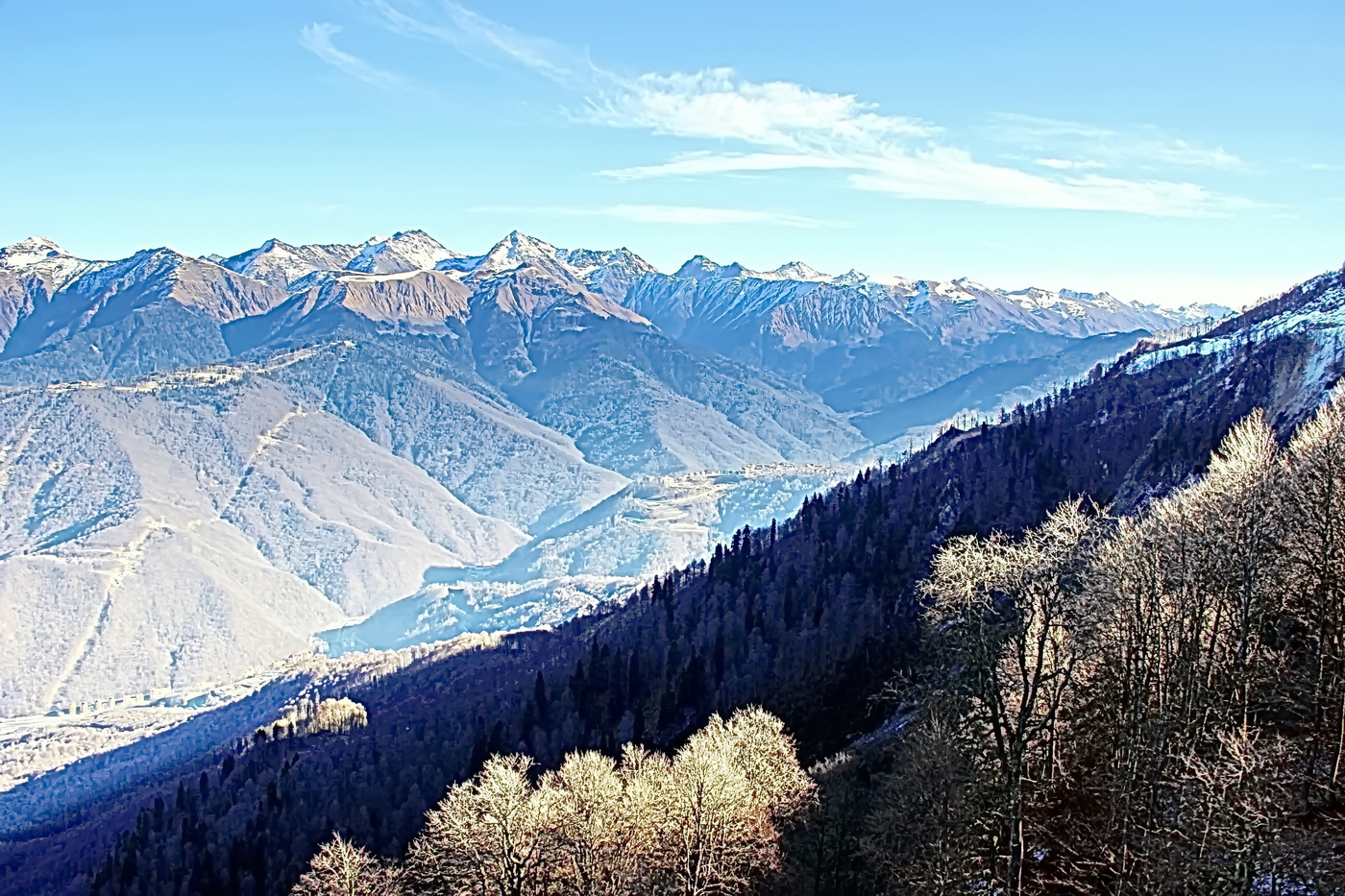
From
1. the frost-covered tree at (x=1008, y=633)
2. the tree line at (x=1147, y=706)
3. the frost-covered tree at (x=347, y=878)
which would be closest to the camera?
the frost-covered tree at (x=1008, y=633)

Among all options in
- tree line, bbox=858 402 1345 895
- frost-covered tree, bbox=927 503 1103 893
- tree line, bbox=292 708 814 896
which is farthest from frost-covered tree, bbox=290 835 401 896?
frost-covered tree, bbox=927 503 1103 893

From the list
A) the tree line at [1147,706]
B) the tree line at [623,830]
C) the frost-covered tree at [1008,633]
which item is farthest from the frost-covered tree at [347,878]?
the frost-covered tree at [1008,633]

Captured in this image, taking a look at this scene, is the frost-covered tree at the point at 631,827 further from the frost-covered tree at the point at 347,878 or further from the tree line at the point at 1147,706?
the tree line at the point at 1147,706

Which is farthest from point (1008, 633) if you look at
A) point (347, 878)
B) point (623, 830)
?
point (347, 878)

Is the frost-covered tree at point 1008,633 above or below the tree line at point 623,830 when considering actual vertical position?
above

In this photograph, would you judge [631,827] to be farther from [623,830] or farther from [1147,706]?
[1147,706]

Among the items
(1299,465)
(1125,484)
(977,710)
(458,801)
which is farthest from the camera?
(1125,484)

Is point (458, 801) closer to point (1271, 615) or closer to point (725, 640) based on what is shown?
point (1271, 615)

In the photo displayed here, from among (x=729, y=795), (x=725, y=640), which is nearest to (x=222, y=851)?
(x=725, y=640)

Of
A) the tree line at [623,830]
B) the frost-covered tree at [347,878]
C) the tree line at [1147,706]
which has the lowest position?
the frost-covered tree at [347,878]

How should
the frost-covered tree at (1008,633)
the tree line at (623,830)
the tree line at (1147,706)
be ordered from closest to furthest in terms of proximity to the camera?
the frost-covered tree at (1008,633) → the tree line at (1147,706) → the tree line at (623,830)

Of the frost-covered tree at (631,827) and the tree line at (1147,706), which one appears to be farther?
the frost-covered tree at (631,827)
